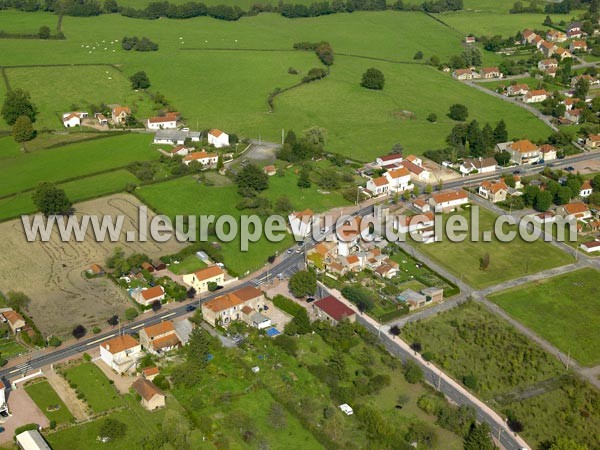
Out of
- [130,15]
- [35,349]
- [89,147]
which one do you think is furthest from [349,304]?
[130,15]

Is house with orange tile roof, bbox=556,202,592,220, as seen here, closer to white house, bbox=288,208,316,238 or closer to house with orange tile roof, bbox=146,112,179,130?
white house, bbox=288,208,316,238

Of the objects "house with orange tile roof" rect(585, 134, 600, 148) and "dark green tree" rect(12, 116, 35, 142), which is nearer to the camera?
"dark green tree" rect(12, 116, 35, 142)

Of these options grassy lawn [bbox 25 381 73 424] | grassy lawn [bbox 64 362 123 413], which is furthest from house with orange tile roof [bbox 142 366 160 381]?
grassy lawn [bbox 25 381 73 424]

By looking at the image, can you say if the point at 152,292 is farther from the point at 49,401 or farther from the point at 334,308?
the point at 334,308

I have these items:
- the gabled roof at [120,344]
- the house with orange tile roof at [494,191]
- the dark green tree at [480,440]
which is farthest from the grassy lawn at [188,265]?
the house with orange tile roof at [494,191]

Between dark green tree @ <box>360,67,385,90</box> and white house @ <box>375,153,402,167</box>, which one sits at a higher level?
dark green tree @ <box>360,67,385,90</box>

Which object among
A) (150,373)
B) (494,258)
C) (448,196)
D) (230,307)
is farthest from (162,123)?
(150,373)
